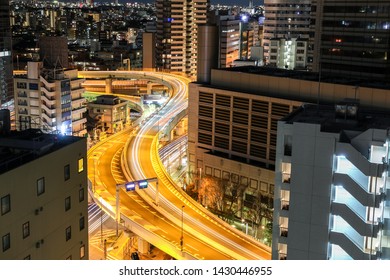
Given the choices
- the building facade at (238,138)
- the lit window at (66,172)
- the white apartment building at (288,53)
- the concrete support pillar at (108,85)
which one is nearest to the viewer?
the lit window at (66,172)

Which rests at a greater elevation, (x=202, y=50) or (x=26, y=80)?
(x=202, y=50)

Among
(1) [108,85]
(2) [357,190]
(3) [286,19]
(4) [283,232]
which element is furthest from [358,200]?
(1) [108,85]

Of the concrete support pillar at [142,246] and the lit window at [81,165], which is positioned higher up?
the lit window at [81,165]

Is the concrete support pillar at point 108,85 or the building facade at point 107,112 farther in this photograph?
the concrete support pillar at point 108,85

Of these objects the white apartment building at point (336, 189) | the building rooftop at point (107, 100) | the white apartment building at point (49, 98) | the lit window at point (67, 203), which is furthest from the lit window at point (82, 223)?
the building rooftop at point (107, 100)

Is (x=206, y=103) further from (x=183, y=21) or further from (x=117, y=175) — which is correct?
(x=183, y=21)

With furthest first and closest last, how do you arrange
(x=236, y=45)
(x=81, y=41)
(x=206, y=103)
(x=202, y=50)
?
(x=81, y=41)
(x=236, y=45)
(x=202, y=50)
(x=206, y=103)

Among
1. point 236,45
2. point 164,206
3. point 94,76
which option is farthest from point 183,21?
point 164,206

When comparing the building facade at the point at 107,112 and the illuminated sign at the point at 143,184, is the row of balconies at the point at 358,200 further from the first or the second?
the building facade at the point at 107,112
